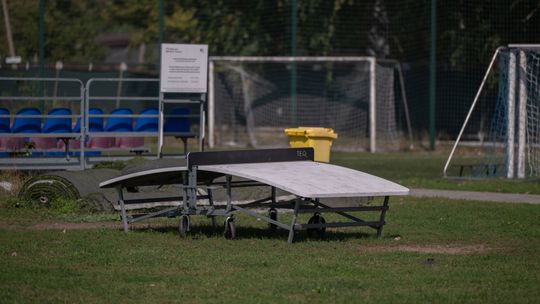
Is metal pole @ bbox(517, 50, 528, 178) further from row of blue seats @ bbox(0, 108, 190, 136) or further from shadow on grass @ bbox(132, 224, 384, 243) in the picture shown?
shadow on grass @ bbox(132, 224, 384, 243)

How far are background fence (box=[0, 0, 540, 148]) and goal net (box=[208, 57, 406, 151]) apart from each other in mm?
1070

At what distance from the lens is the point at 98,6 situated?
57.4 m

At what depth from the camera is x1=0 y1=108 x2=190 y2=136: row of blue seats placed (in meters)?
19.9

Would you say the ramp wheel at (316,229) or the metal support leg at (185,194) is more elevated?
the metal support leg at (185,194)

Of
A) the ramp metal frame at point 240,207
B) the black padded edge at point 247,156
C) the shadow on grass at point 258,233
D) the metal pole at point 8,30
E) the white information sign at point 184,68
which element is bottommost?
the shadow on grass at point 258,233

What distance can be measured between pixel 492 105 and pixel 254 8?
9.78 metres

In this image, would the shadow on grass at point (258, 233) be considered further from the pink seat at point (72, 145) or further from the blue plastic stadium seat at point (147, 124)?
the pink seat at point (72, 145)

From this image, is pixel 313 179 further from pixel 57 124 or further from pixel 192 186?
pixel 57 124

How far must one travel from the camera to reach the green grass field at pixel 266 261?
8.71 m

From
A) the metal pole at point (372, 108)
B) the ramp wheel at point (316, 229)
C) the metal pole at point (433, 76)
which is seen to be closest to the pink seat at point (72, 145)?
the ramp wheel at point (316, 229)

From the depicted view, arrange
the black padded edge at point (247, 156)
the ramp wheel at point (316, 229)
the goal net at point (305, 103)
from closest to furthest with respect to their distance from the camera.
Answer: the black padded edge at point (247, 156) < the ramp wheel at point (316, 229) < the goal net at point (305, 103)

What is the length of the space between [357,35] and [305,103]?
631 centimetres

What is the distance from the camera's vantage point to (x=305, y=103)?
33.9m

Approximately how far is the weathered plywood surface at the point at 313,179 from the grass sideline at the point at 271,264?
62 centimetres
